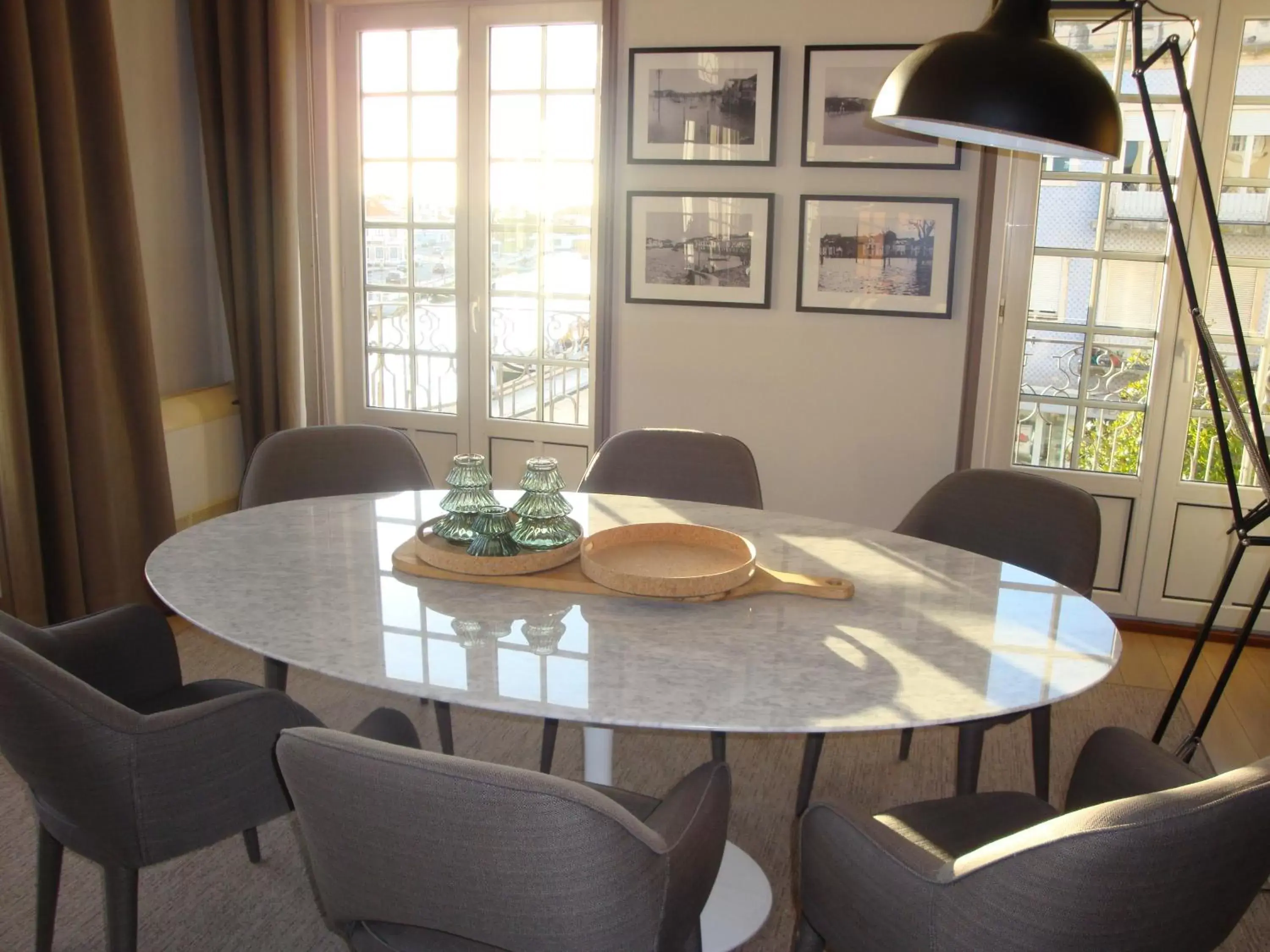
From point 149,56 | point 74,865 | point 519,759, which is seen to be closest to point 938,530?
point 519,759

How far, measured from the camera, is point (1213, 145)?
3.54 meters

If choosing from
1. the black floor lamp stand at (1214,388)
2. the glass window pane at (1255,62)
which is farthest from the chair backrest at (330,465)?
the glass window pane at (1255,62)

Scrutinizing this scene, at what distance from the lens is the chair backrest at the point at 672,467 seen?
291 cm

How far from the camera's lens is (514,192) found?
4215mm

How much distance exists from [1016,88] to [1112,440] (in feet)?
8.03

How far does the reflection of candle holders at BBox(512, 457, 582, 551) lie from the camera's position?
2.08 meters

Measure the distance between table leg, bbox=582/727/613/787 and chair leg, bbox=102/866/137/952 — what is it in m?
0.86

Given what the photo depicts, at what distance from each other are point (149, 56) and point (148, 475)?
1552mm

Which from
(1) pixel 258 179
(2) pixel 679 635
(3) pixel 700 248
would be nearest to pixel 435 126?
(1) pixel 258 179

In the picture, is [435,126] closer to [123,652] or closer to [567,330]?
[567,330]

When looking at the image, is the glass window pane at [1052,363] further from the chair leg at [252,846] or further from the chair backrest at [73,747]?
the chair backrest at [73,747]

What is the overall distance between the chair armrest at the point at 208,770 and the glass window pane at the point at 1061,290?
296 cm

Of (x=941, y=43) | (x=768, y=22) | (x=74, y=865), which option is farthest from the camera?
(x=768, y=22)

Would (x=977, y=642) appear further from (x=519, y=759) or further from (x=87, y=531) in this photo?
(x=87, y=531)
